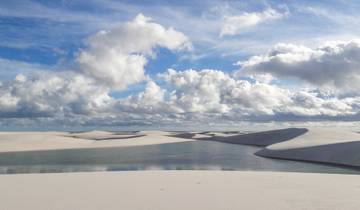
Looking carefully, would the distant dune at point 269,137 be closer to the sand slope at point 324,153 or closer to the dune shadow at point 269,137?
the dune shadow at point 269,137

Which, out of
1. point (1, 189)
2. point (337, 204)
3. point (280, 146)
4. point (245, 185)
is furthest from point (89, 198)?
point (280, 146)

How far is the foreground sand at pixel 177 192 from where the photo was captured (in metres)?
13.7

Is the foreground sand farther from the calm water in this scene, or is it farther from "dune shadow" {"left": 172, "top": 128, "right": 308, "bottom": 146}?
"dune shadow" {"left": 172, "top": 128, "right": 308, "bottom": 146}

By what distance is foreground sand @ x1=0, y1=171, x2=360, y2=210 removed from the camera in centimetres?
1373

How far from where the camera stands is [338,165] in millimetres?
37781

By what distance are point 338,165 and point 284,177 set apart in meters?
18.6

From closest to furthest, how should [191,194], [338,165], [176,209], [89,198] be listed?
[176,209] → [89,198] → [191,194] → [338,165]

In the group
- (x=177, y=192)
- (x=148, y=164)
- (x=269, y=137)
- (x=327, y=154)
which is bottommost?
(x=148, y=164)

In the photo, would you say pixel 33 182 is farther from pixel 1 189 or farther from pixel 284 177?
pixel 284 177

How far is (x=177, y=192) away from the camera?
54.5ft

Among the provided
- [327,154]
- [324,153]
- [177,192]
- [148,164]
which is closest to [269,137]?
[324,153]

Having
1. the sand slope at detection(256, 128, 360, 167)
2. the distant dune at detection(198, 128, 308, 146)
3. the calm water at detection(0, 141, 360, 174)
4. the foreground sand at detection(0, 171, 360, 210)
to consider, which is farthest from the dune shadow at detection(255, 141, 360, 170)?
the distant dune at detection(198, 128, 308, 146)

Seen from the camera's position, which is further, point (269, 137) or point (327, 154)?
point (269, 137)

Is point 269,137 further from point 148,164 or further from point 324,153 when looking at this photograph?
point 148,164
